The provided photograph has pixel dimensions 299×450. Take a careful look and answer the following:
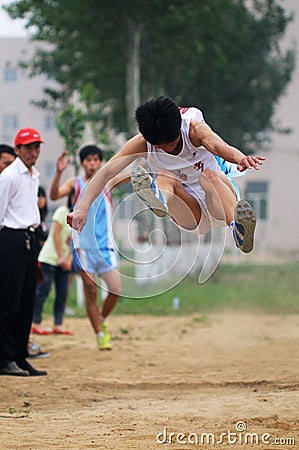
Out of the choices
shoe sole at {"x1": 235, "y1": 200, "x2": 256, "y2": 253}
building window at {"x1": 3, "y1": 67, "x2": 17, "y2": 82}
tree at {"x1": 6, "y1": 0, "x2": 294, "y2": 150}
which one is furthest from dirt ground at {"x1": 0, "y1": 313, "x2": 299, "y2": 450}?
building window at {"x1": 3, "y1": 67, "x2": 17, "y2": 82}

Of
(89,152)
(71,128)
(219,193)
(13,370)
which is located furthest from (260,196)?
(219,193)

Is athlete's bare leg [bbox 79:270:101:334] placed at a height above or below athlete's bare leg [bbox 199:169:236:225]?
below

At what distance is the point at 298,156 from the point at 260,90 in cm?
1666

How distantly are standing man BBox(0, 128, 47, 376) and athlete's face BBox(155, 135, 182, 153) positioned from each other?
188 cm

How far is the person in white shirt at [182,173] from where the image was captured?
22.5 ft

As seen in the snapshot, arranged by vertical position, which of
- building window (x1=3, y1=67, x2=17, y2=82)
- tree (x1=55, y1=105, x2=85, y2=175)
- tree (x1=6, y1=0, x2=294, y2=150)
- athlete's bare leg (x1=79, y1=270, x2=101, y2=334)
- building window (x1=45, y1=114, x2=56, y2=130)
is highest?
building window (x1=3, y1=67, x2=17, y2=82)

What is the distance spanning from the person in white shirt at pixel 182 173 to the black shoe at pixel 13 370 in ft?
6.82

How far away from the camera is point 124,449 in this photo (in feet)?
17.5

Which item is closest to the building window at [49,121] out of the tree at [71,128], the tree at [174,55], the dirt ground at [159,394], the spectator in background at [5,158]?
the tree at [174,55]

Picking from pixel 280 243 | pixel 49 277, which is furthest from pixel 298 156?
pixel 49 277

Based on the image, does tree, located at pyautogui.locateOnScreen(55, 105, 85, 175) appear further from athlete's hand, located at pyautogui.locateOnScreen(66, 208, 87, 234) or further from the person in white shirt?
athlete's hand, located at pyautogui.locateOnScreen(66, 208, 87, 234)

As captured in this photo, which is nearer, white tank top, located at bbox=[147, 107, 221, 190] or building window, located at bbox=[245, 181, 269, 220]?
white tank top, located at bbox=[147, 107, 221, 190]

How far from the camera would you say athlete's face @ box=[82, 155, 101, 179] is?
10.3 m

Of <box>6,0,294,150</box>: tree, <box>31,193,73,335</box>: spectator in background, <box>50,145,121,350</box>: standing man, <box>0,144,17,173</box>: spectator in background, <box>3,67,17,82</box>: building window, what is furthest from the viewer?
<box>3,67,17,82</box>: building window
